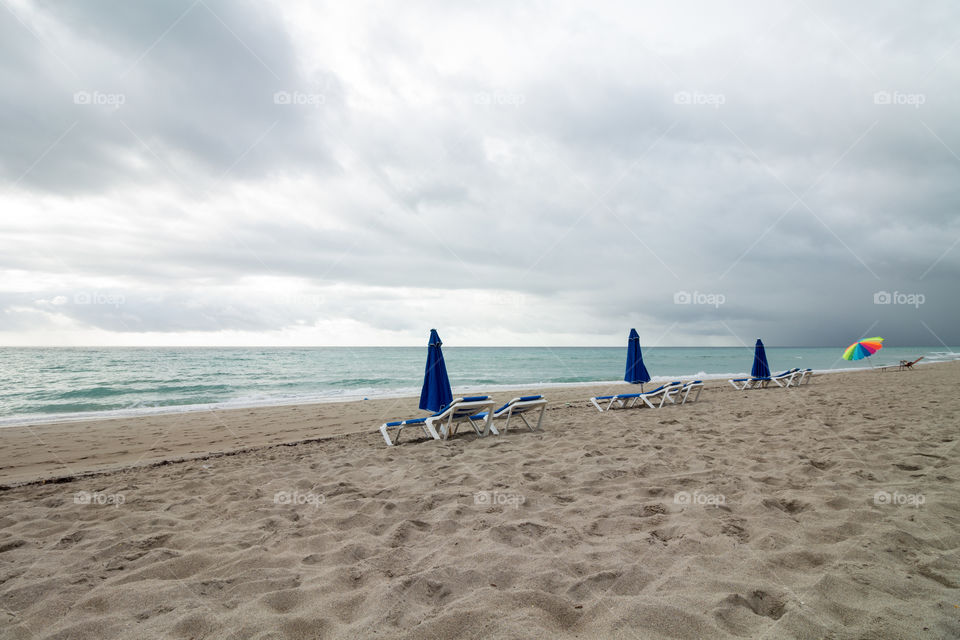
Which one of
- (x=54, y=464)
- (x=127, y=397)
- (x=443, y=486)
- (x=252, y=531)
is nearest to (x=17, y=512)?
(x=252, y=531)

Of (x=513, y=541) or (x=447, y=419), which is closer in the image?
(x=513, y=541)

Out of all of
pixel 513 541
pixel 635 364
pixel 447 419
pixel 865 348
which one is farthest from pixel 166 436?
pixel 865 348

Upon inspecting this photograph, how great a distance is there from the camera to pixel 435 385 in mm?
7805

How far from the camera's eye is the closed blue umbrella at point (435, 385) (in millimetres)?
7738

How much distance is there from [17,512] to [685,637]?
5890 millimetres

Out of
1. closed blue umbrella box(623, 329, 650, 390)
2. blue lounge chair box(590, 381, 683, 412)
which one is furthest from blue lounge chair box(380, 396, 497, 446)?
closed blue umbrella box(623, 329, 650, 390)

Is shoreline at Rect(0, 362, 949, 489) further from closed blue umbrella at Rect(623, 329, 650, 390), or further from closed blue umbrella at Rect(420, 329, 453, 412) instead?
closed blue umbrella at Rect(623, 329, 650, 390)

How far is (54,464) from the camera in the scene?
6.97 m

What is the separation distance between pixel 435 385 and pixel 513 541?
4774 mm

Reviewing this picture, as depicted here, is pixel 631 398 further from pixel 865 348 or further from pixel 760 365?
pixel 865 348

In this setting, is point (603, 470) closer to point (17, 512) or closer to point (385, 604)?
point (385, 604)

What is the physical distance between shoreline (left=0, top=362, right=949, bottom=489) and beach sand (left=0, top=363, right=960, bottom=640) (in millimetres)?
546

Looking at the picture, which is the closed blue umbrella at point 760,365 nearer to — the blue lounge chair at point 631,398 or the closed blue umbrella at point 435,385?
the blue lounge chair at point 631,398

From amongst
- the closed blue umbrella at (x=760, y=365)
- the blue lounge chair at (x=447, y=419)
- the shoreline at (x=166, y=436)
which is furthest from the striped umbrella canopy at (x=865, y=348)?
the blue lounge chair at (x=447, y=419)
